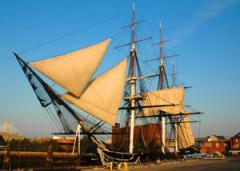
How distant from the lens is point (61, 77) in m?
29.6

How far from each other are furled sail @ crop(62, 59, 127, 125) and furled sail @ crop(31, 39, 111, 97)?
1.09 metres

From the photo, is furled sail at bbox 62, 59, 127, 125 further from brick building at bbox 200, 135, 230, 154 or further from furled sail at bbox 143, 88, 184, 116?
brick building at bbox 200, 135, 230, 154

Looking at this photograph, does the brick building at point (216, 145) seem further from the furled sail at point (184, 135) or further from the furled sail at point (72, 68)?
the furled sail at point (72, 68)

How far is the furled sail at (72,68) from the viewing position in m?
29.2

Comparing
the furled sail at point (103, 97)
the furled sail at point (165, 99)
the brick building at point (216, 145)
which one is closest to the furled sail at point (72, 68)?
→ the furled sail at point (103, 97)

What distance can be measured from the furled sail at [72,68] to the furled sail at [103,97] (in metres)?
1.09

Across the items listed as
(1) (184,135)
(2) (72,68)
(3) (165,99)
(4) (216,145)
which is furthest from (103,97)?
(4) (216,145)

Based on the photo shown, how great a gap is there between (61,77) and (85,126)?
5592mm

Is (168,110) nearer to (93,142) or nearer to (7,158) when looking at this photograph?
(93,142)

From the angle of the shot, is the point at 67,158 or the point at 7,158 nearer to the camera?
the point at 7,158

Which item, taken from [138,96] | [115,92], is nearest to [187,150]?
[138,96]

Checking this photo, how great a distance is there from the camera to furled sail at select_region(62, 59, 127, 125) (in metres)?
31.6

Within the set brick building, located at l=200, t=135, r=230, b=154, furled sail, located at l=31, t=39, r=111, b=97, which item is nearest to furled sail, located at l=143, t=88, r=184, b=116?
furled sail, located at l=31, t=39, r=111, b=97

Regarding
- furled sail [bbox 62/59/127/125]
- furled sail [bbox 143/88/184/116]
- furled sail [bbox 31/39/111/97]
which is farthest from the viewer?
furled sail [bbox 143/88/184/116]
